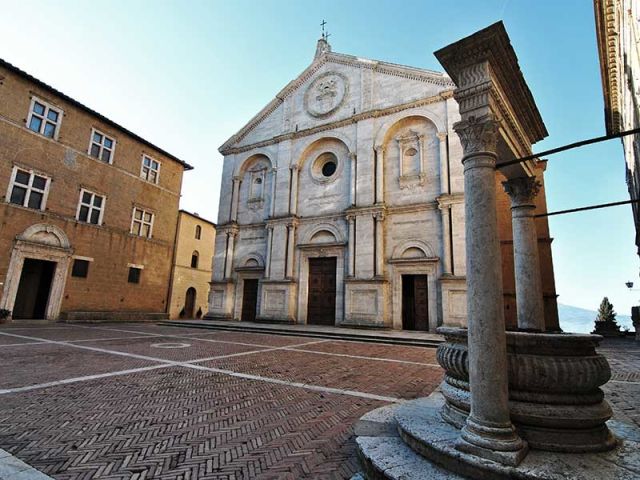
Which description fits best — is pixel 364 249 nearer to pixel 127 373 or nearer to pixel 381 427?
pixel 127 373

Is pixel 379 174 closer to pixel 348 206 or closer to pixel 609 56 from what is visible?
pixel 348 206

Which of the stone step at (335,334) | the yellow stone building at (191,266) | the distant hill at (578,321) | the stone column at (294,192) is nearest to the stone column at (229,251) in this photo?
the stone step at (335,334)

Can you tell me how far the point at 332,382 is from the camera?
264 inches

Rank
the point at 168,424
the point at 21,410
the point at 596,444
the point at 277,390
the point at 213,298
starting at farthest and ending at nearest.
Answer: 1. the point at 213,298
2. the point at 277,390
3. the point at 21,410
4. the point at 168,424
5. the point at 596,444

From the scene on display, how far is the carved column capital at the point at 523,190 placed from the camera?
5461mm

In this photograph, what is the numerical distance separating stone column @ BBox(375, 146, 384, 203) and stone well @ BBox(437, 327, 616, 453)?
15297 mm

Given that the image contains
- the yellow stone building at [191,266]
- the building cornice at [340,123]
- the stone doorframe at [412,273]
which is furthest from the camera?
the yellow stone building at [191,266]

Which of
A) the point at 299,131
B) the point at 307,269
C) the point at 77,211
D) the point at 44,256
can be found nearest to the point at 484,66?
the point at 307,269

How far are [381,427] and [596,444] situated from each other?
2.03m

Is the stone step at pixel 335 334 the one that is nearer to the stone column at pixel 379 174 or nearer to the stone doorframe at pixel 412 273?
the stone doorframe at pixel 412 273

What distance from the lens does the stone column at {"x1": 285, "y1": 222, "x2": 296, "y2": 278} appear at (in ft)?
66.4

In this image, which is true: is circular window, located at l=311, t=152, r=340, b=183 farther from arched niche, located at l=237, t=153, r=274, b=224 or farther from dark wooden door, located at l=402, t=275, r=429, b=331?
dark wooden door, located at l=402, t=275, r=429, b=331

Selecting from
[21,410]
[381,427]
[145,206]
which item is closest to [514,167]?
[381,427]

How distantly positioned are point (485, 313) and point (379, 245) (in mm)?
14515
